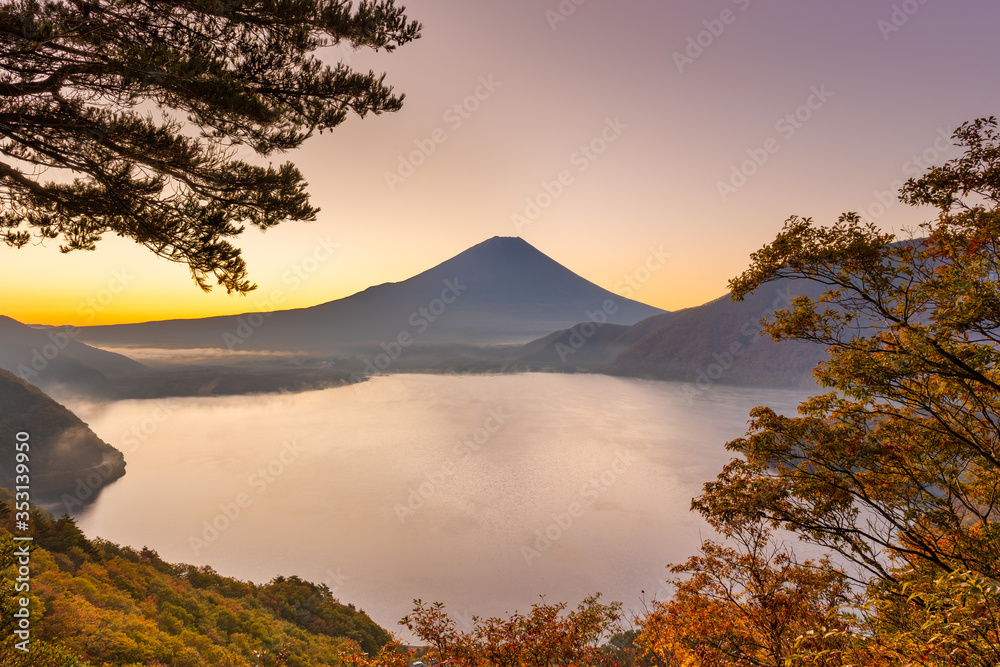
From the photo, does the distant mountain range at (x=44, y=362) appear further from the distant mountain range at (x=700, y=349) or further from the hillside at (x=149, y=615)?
the distant mountain range at (x=700, y=349)

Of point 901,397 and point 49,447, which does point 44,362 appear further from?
point 901,397

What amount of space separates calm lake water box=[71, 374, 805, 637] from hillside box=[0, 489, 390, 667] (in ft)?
19.1

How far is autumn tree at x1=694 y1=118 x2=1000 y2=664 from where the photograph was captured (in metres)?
3.34

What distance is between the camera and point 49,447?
1131 inches

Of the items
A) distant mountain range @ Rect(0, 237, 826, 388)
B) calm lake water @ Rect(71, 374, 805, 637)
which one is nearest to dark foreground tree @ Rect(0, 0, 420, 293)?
calm lake water @ Rect(71, 374, 805, 637)

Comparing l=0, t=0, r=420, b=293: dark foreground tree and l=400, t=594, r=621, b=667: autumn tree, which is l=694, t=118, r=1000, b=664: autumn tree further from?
l=0, t=0, r=420, b=293: dark foreground tree

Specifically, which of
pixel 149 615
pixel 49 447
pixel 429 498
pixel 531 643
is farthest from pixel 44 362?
pixel 531 643

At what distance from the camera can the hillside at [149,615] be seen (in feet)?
14.8

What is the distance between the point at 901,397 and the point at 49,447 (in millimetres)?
44425

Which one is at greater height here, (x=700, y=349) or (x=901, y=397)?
(x=700, y=349)

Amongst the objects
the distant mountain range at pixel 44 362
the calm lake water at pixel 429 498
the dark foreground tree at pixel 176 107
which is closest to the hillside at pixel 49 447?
the calm lake water at pixel 429 498

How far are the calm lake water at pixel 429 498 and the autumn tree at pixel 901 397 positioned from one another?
52.0 feet

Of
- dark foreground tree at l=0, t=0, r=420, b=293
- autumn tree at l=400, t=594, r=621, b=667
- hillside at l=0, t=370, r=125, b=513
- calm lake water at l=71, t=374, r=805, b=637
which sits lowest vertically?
calm lake water at l=71, t=374, r=805, b=637

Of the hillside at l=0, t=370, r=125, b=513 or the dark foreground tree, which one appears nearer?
the dark foreground tree
